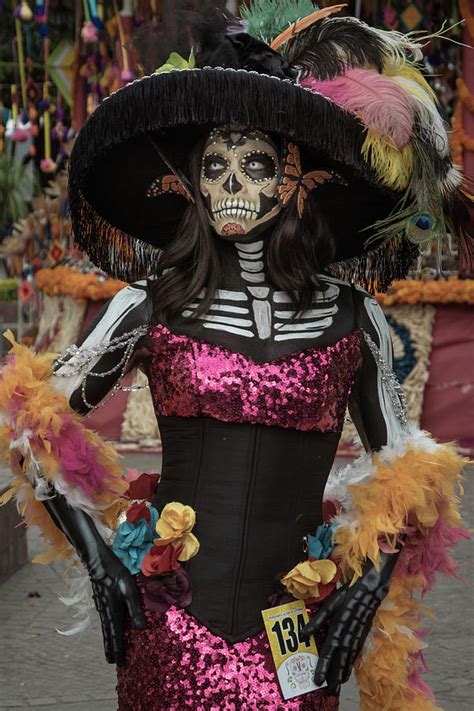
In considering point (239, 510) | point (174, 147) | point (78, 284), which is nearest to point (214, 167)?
point (174, 147)

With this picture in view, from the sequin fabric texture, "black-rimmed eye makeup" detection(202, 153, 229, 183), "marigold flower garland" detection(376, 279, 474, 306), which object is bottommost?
"marigold flower garland" detection(376, 279, 474, 306)

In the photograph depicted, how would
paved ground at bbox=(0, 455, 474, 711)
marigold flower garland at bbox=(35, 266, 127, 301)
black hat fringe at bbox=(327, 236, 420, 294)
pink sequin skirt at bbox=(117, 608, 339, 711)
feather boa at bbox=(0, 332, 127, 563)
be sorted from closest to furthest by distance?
pink sequin skirt at bbox=(117, 608, 339, 711) → feather boa at bbox=(0, 332, 127, 563) → black hat fringe at bbox=(327, 236, 420, 294) → paved ground at bbox=(0, 455, 474, 711) → marigold flower garland at bbox=(35, 266, 127, 301)

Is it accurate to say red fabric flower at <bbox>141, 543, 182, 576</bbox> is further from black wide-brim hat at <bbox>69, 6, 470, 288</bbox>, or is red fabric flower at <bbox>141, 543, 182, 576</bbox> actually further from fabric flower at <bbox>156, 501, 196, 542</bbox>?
black wide-brim hat at <bbox>69, 6, 470, 288</bbox>

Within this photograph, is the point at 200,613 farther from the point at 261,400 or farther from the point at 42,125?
the point at 42,125

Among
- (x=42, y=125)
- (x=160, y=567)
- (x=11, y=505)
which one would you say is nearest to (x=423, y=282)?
(x=11, y=505)

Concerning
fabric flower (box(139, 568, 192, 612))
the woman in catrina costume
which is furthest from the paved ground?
fabric flower (box(139, 568, 192, 612))

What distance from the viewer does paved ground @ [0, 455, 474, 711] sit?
4645 millimetres

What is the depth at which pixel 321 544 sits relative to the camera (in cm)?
299

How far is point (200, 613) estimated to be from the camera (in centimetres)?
287

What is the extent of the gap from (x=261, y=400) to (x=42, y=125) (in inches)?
382

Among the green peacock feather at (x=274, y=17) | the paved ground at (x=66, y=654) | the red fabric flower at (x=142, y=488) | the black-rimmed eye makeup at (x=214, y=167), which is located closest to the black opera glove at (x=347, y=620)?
the red fabric flower at (x=142, y=488)

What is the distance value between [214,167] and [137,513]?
854 millimetres

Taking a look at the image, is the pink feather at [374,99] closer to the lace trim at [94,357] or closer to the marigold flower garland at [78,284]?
the lace trim at [94,357]

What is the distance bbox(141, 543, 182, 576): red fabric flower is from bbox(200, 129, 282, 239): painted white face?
0.75 meters
